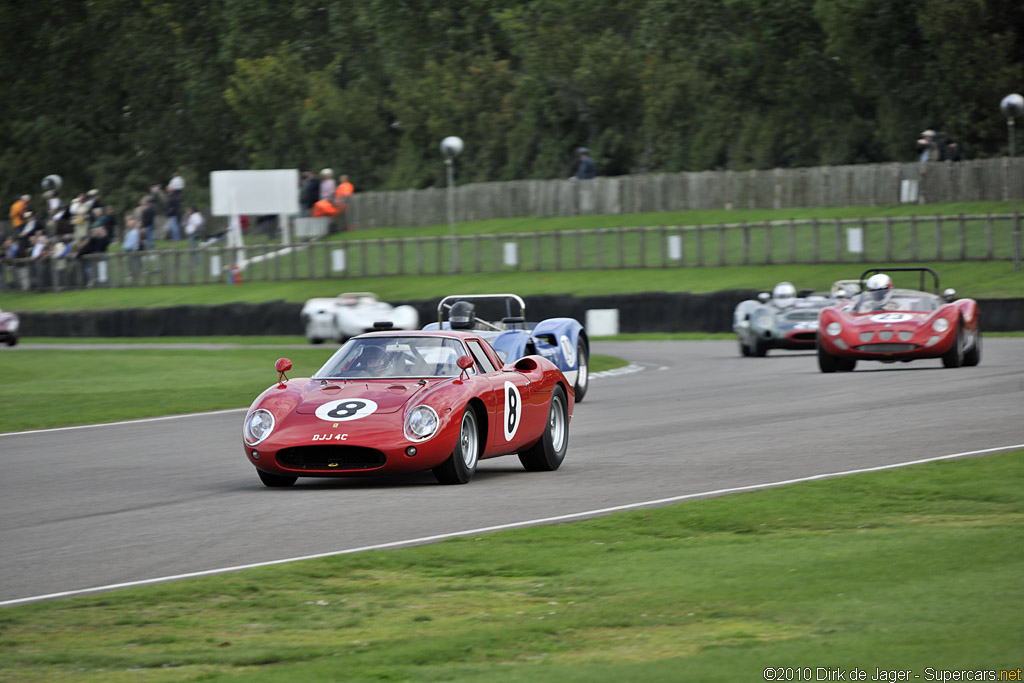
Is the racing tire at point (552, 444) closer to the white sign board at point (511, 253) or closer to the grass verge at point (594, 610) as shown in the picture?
the grass verge at point (594, 610)

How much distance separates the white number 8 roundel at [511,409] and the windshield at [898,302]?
10.1 metres

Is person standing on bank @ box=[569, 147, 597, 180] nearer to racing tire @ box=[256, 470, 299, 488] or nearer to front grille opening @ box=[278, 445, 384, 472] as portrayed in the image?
racing tire @ box=[256, 470, 299, 488]

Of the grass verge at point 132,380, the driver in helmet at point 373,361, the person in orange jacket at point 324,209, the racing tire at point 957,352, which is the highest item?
the person in orange jacket at point 324,209

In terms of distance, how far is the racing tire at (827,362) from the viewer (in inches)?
811

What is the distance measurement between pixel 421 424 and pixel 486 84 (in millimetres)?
50532

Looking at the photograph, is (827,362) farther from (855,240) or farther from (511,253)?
(511,253)

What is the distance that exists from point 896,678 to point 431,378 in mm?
6232

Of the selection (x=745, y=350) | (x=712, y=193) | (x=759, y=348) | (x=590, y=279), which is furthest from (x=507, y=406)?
(x=712, y=193)

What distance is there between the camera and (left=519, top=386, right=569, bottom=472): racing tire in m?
11.6

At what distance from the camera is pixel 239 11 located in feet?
229

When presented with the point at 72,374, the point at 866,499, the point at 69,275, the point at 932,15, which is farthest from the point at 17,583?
the point at 932,15

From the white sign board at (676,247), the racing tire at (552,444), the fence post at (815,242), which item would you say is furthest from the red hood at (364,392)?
the white sign board at (676,247)

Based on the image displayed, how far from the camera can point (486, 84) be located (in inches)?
2357

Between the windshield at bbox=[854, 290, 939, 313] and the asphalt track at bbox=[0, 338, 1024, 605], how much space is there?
5.66 ft
